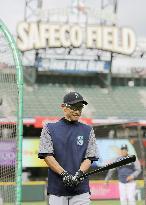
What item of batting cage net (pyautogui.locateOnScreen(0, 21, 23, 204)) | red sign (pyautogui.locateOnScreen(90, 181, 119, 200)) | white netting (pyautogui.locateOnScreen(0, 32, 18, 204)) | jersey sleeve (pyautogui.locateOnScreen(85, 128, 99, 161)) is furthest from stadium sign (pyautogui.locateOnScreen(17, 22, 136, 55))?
jersey sleeve (pyautogui.locateOnScreen(85, 128, 99, 161))

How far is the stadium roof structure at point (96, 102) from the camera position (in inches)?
1234

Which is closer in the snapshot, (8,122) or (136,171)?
(8,122)

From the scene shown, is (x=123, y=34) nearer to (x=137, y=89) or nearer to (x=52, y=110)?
(x=137, y=89)

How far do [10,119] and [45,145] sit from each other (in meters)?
4.89

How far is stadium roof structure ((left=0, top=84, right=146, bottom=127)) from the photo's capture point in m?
31.3

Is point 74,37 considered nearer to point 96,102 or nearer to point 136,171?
point 96,102

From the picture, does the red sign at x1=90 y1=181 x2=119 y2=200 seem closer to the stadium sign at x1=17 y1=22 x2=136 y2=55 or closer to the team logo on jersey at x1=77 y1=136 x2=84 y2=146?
the team logo on jersey at x1=77 y1=136 x2=84 y2=146

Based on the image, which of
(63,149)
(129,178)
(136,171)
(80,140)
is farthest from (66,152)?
(129,178)

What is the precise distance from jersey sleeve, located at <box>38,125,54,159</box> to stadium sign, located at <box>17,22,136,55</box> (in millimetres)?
29021

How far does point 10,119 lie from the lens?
9047mm

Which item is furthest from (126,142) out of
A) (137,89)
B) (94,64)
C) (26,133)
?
(137,89)

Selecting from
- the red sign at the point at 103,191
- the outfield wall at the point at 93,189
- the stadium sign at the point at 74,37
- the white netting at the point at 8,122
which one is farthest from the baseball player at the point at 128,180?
the stadium sign at the point at 74,37

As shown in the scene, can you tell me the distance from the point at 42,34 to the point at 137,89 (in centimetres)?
718

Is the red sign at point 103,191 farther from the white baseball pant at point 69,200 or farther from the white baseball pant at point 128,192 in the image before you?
the white baseball pant at point 69,200
